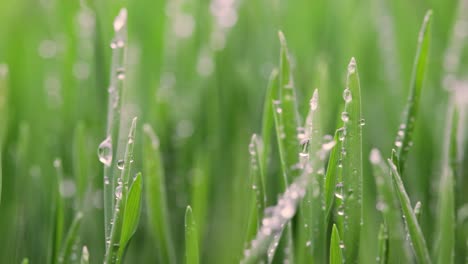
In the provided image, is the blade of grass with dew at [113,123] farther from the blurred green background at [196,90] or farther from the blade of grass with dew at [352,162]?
the blade of grass with dew at [352,162]

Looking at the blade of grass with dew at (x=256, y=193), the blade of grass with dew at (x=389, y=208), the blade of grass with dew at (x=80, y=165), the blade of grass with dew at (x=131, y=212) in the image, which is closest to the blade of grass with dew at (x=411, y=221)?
the blade of grass with dew at (x=389, y=208)

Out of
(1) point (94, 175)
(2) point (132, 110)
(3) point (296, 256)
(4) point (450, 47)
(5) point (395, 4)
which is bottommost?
(3) point (296, 256)

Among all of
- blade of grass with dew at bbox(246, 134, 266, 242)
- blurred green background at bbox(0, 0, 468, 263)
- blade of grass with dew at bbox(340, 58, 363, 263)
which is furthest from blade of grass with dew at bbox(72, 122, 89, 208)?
blade of grass with dew at bbox(340, 58, 363, 263)

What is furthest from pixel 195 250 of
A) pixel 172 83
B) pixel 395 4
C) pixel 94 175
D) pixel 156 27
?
pixel 395 4

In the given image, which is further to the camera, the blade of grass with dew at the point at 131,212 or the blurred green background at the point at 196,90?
the blurred green background at the point at 196,90

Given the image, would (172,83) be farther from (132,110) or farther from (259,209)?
(259,209)
